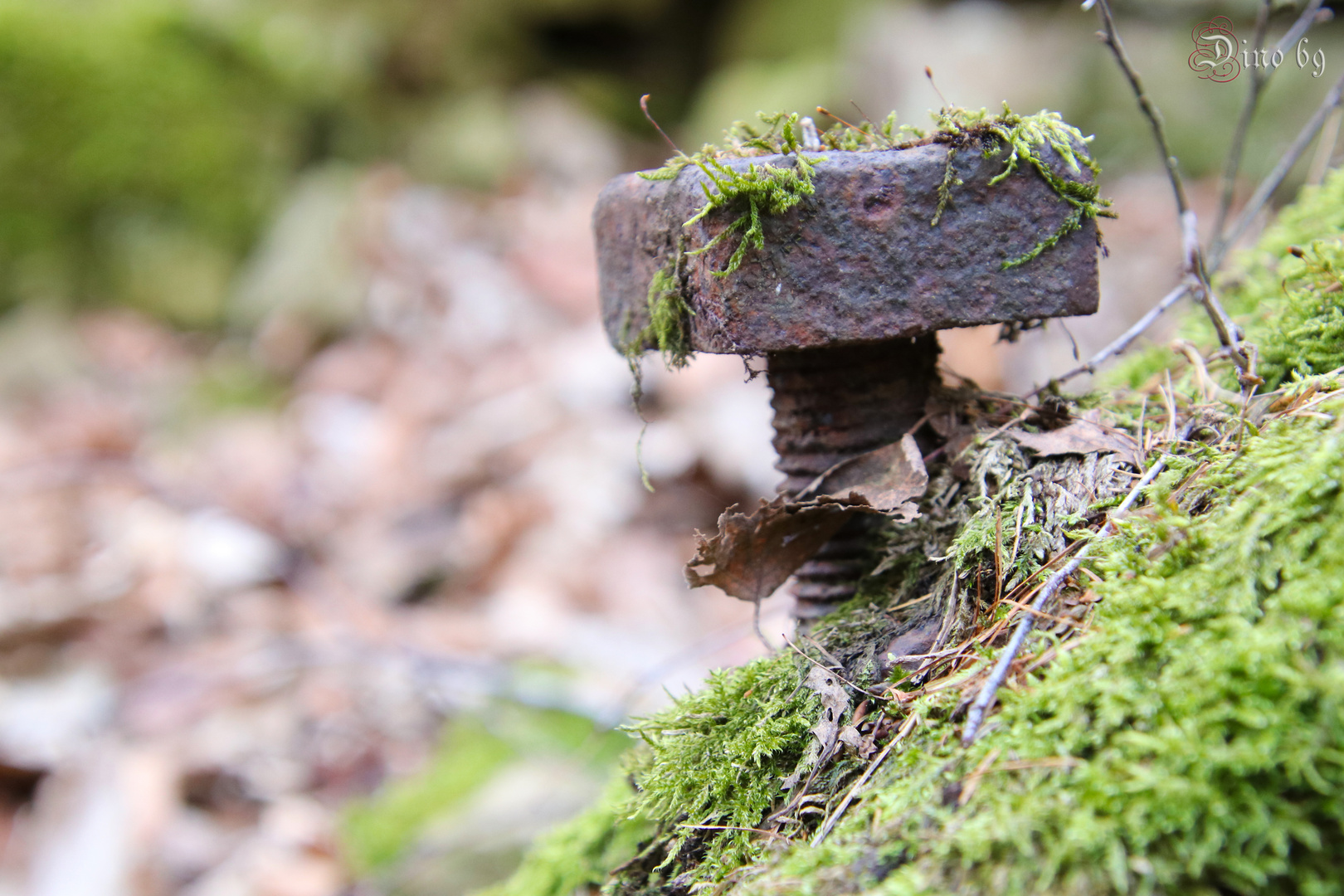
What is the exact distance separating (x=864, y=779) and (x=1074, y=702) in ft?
0.86

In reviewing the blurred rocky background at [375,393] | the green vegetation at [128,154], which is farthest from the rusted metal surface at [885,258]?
the green vegetation at [128,154]

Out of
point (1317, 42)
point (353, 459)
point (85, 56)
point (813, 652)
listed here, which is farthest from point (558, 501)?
point (85, 56)

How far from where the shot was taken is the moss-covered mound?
739mm

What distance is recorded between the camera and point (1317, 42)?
14.3ft

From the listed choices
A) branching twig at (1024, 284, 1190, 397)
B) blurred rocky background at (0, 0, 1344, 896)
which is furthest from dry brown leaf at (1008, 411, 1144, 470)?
blurred rocky background at (0, 0, 1344, 896)

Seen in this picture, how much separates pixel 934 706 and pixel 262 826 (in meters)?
2.99

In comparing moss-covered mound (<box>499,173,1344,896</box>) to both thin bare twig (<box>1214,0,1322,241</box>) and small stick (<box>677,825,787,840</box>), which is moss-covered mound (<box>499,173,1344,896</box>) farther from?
thin bare twig (<box>1214,0,1322,241</box>)

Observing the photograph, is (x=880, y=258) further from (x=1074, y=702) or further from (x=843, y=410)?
(x=1074, y=702)

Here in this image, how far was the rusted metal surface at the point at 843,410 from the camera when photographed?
1.34 m

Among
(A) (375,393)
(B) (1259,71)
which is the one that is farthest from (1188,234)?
(A) (375,393)

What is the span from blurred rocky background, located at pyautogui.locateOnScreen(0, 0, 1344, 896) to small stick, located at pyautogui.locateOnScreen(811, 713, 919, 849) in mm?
895

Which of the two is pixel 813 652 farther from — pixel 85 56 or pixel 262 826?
pixel 85 56

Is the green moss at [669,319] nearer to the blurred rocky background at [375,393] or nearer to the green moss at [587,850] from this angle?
the blurred rocky background at [375,393]

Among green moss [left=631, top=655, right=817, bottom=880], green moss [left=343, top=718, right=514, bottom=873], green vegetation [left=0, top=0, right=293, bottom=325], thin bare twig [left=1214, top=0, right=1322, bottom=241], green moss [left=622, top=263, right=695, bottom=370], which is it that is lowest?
green moss [left=631, top=655, right=817, bottom=880]
